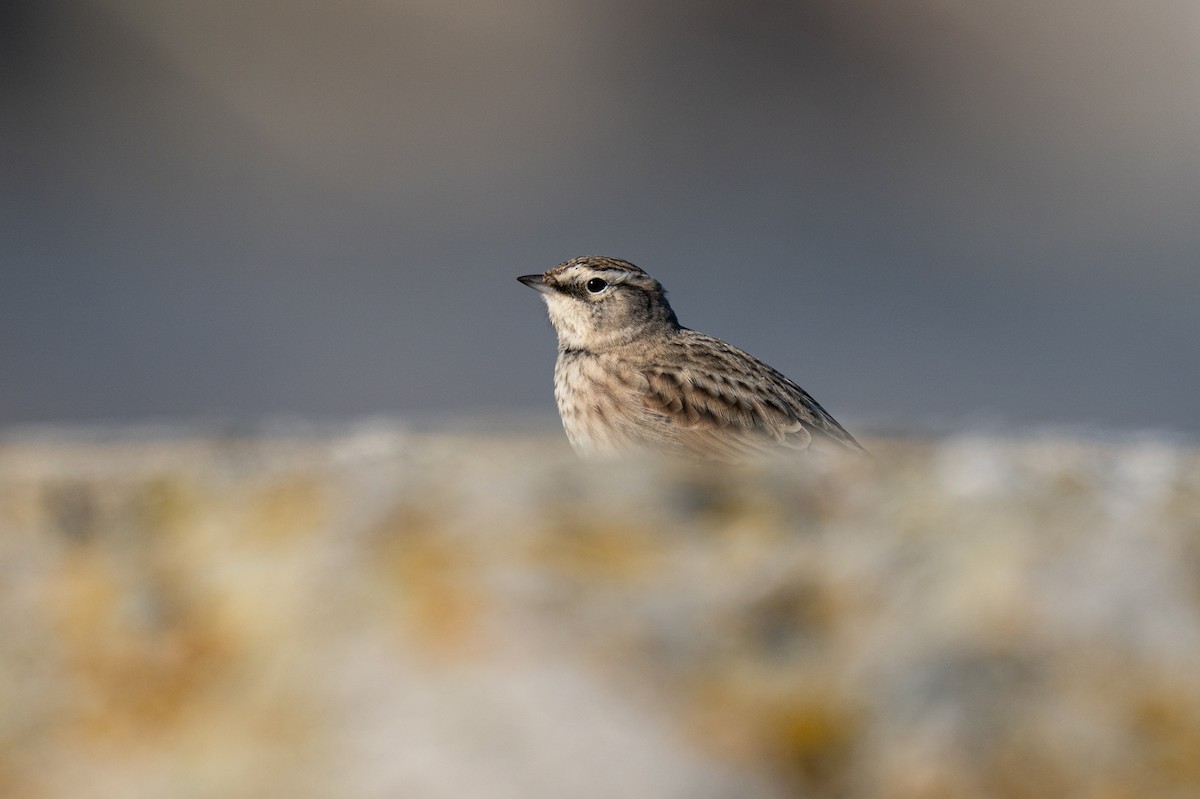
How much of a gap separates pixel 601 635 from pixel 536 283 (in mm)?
7188

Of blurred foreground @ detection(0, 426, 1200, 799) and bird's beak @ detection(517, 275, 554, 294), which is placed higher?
bird's beak @ detection(517, 275, 554, 294)

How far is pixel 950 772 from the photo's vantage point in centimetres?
216

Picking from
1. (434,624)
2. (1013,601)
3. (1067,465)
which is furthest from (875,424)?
(434,624)

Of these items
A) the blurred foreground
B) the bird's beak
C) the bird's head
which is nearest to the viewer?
the blurred foreground

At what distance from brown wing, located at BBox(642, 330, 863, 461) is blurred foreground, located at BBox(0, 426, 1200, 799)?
4621mm

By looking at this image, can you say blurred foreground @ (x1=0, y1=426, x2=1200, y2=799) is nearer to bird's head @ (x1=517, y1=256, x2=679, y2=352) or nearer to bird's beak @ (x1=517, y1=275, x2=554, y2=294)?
bird's head @ (x1=517, y1=256, x2=679, y2=352)

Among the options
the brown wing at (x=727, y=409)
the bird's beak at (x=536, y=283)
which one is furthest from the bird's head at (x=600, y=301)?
the brown wing at (x=727, y=409)

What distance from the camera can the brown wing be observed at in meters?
7.34

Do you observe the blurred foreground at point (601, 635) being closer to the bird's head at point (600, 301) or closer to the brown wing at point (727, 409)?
the brown wing at point (727, 409)

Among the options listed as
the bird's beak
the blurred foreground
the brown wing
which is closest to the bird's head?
the bird's beak

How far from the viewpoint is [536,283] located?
Result: 9.30 m

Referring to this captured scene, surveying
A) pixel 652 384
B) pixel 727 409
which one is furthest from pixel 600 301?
pixel 727 409

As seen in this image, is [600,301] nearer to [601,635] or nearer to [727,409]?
[727,409]

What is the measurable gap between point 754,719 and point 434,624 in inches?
23.6
